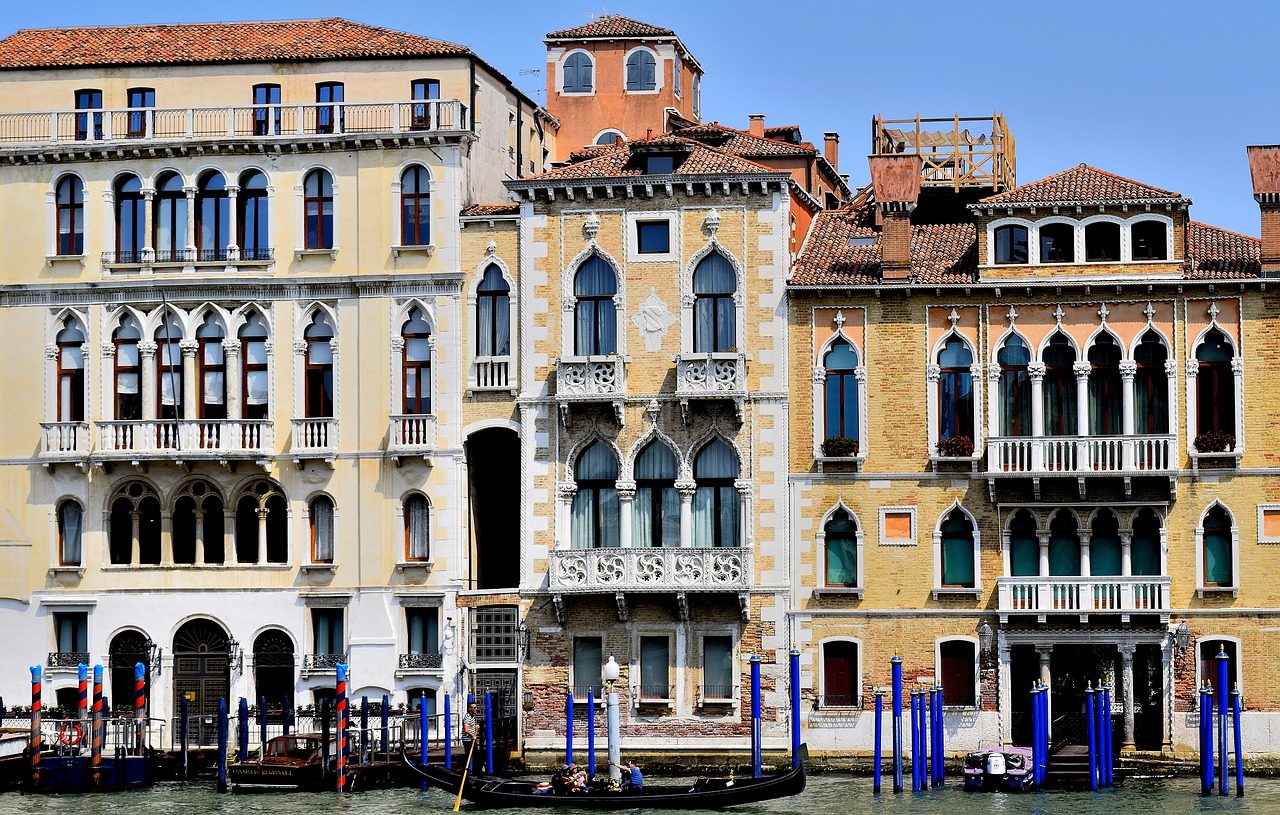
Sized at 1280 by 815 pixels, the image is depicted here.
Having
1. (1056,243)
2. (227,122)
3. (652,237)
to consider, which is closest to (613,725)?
(652,237)

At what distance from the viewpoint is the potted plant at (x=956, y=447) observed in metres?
41.0

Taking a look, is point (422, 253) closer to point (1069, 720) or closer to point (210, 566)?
point (210, 566)

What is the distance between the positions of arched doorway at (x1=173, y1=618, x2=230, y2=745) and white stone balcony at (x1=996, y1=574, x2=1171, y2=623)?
14.5 m

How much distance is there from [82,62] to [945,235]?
1681 centimetres

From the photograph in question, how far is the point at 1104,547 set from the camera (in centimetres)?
4081

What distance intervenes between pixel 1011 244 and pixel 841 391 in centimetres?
401

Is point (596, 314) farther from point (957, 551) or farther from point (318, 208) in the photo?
point (957, 551)

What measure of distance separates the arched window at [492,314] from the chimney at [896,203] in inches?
277

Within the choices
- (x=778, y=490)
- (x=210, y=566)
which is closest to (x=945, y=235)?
(x=778, y=490)

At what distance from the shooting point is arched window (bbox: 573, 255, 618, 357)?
4247 centimetres

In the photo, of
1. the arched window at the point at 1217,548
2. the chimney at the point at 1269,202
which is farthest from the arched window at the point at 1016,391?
the chimney at the point at 1269,202

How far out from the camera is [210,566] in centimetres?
4334

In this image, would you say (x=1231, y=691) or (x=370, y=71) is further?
(x=370, y=71)

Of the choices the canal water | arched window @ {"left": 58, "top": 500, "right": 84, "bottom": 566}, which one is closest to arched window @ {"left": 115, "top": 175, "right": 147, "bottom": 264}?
arched window @ {"left": 58, "top": 500, "right": 84, "bottom": 566}
